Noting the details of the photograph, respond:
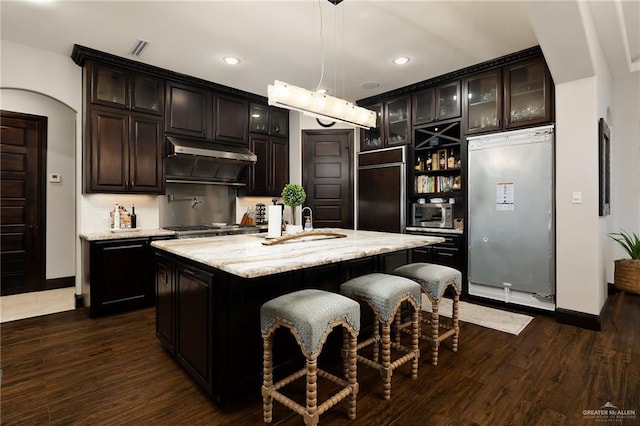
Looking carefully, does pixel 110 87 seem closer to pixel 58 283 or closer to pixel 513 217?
pixel 58 283

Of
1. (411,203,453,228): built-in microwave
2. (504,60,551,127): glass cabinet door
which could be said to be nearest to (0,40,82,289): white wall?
(411,203,453,228): built-in microwave

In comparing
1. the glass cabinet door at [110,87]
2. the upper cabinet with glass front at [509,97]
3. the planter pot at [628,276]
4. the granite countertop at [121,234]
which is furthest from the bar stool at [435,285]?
the glass cabinet door at [110,87]

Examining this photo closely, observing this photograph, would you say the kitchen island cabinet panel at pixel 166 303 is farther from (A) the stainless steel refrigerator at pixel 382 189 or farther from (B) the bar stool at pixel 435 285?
(A) the stainless steel refrigerator at pixel 382 189

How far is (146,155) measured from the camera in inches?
156

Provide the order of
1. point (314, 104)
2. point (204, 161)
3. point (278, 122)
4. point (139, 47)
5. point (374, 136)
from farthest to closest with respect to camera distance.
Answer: point (278, 122)
point (374, 136)
point (204, 161)
point (139, 47)
point (314, 104)

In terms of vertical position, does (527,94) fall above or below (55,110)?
below

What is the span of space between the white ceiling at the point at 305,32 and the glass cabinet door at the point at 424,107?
0.38 meters

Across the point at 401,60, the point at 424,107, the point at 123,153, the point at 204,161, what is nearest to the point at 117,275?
the point at 123,153

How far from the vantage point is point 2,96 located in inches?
160

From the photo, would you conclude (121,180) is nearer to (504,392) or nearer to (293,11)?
(293,11)

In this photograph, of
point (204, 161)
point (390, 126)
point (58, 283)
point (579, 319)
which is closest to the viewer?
point (579, 319)

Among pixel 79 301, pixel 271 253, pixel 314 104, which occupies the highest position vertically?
pixel 314 104

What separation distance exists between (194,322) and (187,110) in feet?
10.5

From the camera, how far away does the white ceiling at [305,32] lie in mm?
2734
